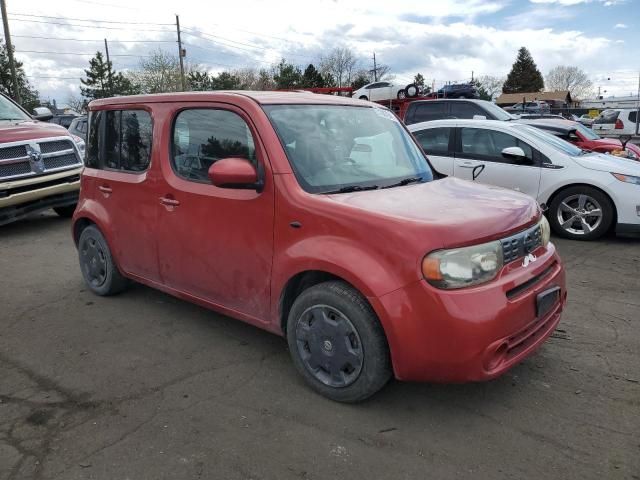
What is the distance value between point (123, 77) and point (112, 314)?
6603 centimetres

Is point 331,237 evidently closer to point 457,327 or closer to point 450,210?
point 450,210

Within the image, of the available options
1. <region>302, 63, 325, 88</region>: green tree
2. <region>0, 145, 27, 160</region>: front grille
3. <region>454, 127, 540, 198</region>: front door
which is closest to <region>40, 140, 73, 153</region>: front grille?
<region>0, 145, 27, 160</region>: front grille

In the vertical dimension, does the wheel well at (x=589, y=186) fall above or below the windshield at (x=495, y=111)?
below

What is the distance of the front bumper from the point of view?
2.62 metres

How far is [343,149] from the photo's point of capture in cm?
355

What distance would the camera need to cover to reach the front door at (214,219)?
3371mm

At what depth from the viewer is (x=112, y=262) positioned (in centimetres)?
475

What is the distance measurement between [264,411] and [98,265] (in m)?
2.70

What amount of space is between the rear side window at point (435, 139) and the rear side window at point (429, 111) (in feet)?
15.1

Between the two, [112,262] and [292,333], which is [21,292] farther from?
[292,333]

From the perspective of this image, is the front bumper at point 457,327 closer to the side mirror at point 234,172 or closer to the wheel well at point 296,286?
the wheel well at point 296,286

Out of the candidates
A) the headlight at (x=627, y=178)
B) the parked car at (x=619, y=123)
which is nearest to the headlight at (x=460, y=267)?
the headlight at (x=627, y=178)

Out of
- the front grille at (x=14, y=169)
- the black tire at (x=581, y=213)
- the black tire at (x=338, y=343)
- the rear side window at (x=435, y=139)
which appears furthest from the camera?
the rear side window at (x=435, y=139)

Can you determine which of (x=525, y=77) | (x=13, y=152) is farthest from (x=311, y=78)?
(x=525, y=77)
